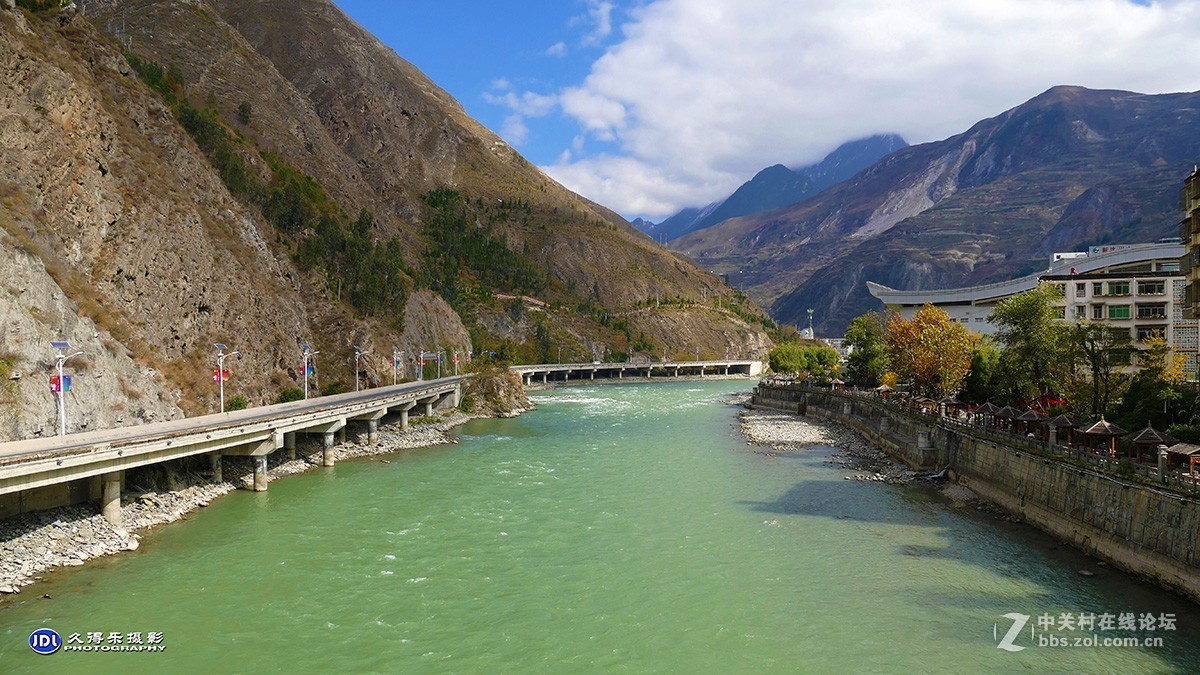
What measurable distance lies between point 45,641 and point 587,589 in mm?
18546

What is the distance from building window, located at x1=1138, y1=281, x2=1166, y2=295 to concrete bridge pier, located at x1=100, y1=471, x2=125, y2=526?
284 ft

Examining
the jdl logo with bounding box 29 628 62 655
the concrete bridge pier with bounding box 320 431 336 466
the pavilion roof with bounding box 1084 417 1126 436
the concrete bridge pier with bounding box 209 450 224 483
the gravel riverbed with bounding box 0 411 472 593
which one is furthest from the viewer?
the concrete bridge pier with bounding box 320 431 336 466

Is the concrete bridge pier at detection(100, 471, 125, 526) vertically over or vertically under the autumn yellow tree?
under

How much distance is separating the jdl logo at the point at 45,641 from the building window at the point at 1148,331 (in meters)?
83.1

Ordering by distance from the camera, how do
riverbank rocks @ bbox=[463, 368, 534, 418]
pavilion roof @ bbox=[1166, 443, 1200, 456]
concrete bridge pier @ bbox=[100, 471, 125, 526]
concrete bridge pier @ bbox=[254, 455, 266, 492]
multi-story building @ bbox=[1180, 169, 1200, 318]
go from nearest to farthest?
pavilion roof @ bbox=[1166, 443, 1200, 456]
concrete bridge pier @ bbox=[100, 471, 125, 526]
concrete bridge pier @ bbox=[254, 455, 266, 492]
multi-story building @ bbox=[1180, 169, 1200, 318]
riverbank rocks @ bbox=[463, 368, 534, 418]

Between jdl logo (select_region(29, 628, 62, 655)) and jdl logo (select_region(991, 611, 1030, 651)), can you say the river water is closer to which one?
jdl logo (select_region(991, 611, 1030, 651))

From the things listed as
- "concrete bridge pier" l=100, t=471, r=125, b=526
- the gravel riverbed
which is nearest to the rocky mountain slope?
the gravel riverbed

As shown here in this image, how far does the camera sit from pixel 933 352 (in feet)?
235

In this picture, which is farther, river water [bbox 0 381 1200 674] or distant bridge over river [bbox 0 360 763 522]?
distant bridge over river [bbox 0 360 763 522]

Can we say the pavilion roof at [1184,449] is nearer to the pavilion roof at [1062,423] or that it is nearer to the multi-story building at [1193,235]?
the pavilion roof at [1062,423]

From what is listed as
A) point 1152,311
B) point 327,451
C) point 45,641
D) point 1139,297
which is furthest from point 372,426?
point 1152,311

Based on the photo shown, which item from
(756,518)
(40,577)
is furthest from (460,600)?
(756,518)

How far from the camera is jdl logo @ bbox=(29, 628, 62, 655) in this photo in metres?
22.2

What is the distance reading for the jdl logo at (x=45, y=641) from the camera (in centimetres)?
2220
